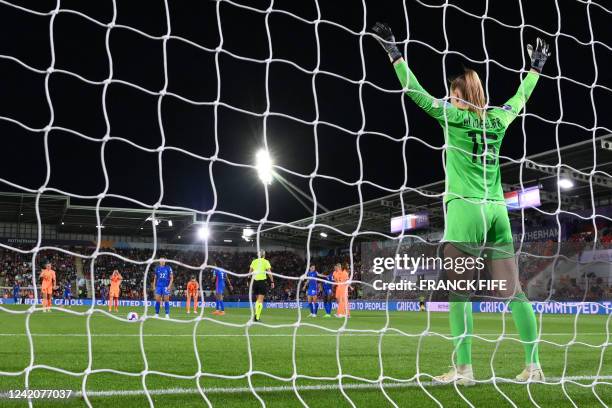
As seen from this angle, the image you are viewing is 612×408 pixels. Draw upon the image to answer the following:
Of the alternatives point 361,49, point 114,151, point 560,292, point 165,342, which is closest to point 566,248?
point 560,292

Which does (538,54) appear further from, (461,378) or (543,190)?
(543,190)

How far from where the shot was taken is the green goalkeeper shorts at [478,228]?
139 inches

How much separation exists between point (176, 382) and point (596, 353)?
4.62m

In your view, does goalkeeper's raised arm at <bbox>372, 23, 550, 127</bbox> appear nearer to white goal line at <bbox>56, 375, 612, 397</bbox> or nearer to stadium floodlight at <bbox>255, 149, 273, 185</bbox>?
stadium floodlight at <bbox>255, 149, 273, 185</bbox>

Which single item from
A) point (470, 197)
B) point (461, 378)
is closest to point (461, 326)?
point (461, 378)

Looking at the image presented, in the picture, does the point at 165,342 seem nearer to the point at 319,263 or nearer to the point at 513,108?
the point at 513,108

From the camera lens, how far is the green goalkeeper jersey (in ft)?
11.7

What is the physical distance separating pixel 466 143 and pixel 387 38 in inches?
32.1

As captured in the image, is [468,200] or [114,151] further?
[114,151]

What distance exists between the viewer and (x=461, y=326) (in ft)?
11.5

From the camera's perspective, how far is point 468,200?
11.7 ft

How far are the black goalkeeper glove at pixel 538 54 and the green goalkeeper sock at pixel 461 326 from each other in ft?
5.65

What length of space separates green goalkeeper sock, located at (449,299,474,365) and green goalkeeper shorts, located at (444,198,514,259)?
328 millimetres

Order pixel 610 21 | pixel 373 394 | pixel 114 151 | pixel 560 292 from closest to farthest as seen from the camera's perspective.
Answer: pixel 373 394 → pixel 610 21 → pixel 560 292 → pixel 114 151
